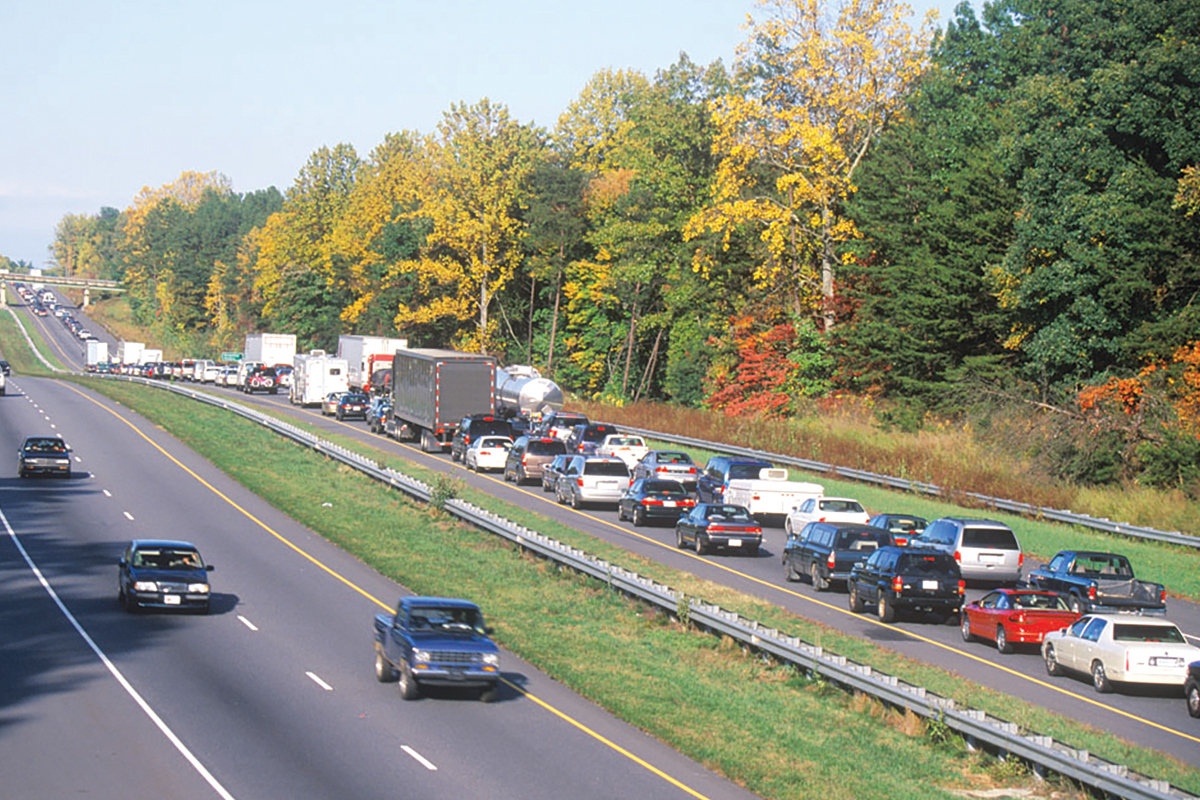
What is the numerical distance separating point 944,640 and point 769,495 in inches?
617

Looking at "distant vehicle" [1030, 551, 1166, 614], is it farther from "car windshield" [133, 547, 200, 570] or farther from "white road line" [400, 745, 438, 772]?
"car windshield" [133, 547, 200, 570]

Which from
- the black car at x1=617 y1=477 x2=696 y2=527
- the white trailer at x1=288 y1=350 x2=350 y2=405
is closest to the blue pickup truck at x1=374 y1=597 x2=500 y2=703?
the black car at x1=617 y1=477 x2=696 y2=527

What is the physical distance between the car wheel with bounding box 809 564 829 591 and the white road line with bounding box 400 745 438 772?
15835 millimetres

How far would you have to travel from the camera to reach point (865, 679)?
21297 millimetres

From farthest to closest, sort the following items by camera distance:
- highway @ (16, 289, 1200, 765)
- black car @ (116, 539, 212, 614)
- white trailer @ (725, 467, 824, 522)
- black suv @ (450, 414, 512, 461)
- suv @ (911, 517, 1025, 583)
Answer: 1. black suv @ (450, 414, 512, 461)
2. white trailer @ (725, 467, 824, 522)
3. suv @ (911, 517, 1025, 583)
4. black car @ (116, 539, 212, 614)
5. highway @ (16, 289, 1200, 765)

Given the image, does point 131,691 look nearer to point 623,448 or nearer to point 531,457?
point 531,457

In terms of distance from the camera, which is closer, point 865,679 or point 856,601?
point 865,679

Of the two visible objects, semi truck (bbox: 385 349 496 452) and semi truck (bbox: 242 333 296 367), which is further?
semi truck (bbox: 242 333 296 367)

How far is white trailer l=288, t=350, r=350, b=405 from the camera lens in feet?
269

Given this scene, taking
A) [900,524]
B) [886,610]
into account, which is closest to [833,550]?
[886,610]

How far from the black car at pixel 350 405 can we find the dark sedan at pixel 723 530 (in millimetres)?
42062

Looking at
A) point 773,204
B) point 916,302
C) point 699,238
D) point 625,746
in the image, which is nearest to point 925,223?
point 916,302

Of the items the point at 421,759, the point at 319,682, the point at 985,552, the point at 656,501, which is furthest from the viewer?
the point at 656,501

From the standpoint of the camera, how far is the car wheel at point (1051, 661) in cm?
2445
